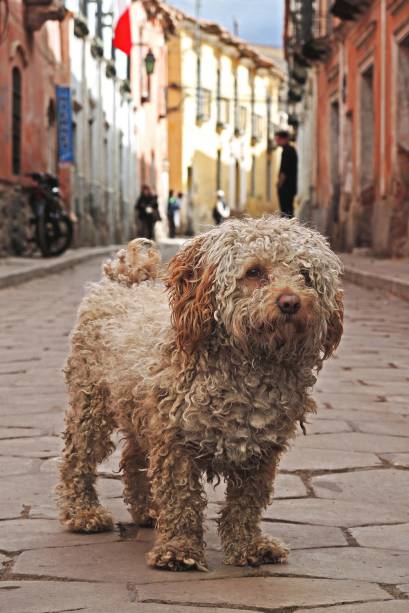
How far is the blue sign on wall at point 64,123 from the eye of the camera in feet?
84.3

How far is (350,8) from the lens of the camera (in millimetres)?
21531

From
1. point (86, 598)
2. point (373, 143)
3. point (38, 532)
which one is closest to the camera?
point (86, 598)

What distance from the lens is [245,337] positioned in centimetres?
313

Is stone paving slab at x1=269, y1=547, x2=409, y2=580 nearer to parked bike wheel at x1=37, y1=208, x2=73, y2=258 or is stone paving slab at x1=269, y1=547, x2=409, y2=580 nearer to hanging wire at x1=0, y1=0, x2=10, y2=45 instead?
parked bike wheel at x1=37, y1=208, x2=73, y2=258

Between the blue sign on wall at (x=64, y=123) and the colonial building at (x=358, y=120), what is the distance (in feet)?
17.5

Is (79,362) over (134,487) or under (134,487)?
over

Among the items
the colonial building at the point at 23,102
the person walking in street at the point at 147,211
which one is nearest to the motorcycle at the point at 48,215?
the colonial building at the point at 23,102

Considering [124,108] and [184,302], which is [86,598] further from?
[124,108]

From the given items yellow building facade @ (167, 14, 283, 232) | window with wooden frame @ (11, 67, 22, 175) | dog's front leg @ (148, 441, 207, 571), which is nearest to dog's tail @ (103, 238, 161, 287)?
dog's front leg @ (148, 441, 207, 571)

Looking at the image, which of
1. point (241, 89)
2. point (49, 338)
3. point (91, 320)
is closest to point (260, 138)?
point (241, 89)

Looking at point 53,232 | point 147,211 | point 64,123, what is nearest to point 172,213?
point 147,211

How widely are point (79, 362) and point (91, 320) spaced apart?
14cm

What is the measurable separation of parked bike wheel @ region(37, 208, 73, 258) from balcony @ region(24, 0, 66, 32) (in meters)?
3.91

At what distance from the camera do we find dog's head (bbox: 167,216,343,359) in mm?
3074
